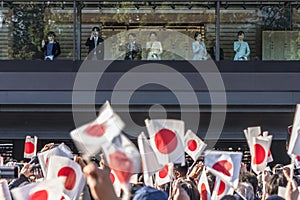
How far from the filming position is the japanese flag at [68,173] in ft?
21.7

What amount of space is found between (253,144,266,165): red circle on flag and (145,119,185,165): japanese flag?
7.65 feet

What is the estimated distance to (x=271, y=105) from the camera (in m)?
22.8

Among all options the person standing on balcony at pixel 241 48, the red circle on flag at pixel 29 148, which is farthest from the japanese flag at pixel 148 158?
the person standing on balcony at pixel 241 48

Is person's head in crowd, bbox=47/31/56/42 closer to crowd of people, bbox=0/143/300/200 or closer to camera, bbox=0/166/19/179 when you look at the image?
crowd of people, bbox=0/143/300/200

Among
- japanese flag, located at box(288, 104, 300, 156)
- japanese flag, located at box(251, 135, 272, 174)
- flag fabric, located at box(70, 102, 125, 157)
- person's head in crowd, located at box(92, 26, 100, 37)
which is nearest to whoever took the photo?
flag fabric, located at box(70, 102, 125, 157)

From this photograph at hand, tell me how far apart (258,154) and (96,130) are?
5.82 m

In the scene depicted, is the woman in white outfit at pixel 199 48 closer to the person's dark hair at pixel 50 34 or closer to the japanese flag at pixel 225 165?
the person's dark hair at pixel 50 34

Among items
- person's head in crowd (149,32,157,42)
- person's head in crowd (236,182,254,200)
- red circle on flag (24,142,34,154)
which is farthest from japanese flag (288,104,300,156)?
person's head in crowd (149,32,157,42)

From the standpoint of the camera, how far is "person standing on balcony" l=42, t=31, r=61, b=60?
73.7 ft

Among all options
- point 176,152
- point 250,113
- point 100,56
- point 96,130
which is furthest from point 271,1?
point 96,130

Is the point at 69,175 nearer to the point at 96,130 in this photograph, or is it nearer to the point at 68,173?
the point at 68,173

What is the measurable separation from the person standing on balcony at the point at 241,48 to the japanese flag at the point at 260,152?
13.0 metres

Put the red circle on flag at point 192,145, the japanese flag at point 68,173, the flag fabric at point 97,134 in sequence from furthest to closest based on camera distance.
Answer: the red circle on flag at point 192,145, the japanese flag at point 68,173, the flag fabric at point 97,134

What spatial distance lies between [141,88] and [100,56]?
4.58 feet
